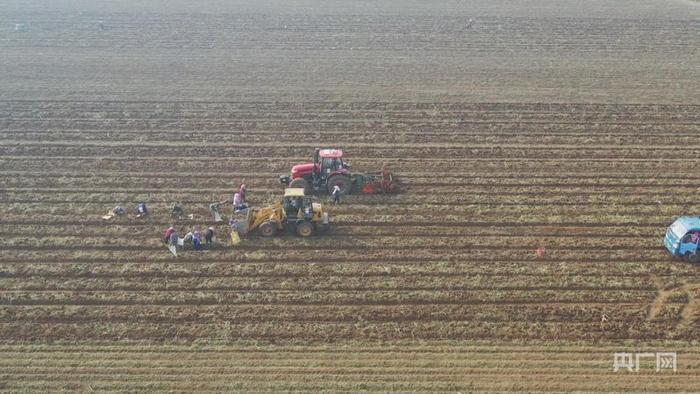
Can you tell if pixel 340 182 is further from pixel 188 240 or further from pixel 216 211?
pixel 188 240

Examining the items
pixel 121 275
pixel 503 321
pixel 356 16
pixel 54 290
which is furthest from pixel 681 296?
pixel 356 16

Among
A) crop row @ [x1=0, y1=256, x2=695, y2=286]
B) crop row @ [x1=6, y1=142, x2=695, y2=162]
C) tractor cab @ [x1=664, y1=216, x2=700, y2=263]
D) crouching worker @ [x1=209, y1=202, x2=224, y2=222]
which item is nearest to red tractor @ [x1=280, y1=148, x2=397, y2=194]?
crouching worker @ [x1=209, y1=202, x2=224, y2=222]

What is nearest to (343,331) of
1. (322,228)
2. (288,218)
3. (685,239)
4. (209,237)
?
(322,228)

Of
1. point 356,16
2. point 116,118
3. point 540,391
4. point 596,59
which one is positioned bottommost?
point 540,391

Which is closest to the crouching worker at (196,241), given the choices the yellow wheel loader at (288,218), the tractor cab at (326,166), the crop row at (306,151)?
the yellow wheel loader at (288,218)

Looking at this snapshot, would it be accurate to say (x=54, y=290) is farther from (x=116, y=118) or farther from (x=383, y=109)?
(x=383, y=109)

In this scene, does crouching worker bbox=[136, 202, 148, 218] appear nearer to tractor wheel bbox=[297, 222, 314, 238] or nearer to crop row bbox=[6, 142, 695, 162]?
crop row bbox=[6, 142, 695, 162]
